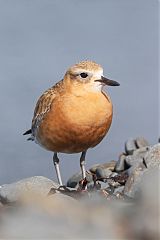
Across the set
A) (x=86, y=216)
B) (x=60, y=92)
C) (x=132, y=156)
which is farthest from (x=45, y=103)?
(x=86, y=216)

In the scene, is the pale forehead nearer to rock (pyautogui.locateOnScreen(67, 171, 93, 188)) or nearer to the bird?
the bird

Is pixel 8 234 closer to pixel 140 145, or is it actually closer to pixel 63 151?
pixel 63 151

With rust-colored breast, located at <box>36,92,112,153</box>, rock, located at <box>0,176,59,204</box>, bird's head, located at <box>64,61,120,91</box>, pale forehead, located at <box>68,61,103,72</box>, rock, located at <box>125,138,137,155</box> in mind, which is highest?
pale forehead, located at <box>68,61,103,72</box>

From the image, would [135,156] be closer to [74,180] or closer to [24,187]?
[74,180]

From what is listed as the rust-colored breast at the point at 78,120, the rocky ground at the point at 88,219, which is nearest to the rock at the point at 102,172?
the rust-colored breast at the point at 78,120

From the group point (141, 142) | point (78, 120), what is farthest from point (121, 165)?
point (78, 120)

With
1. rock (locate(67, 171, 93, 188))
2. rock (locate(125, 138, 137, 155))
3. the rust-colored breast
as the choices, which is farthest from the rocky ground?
rock (locate(125, 138, 137, 155))

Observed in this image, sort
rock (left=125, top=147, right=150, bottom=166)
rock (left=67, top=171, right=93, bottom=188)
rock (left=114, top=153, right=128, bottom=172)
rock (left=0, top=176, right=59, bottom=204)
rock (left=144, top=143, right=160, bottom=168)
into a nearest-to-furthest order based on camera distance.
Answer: rock (left=0, top=176, right=59, bottom=204) → rock (left=144, top=143, right=160, bottom=168) → rock (left=67, top=171, right=93, bottom=188) → rock (left=125, top=147, right=150, bottom=166) → rock (left=114, top=153, right=128, bottom=172)
